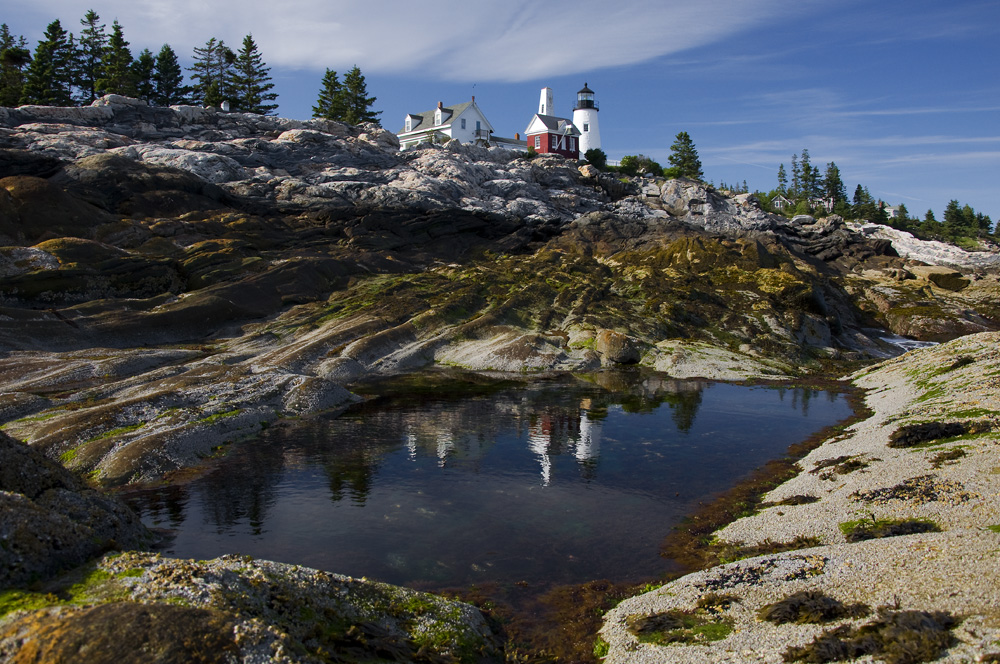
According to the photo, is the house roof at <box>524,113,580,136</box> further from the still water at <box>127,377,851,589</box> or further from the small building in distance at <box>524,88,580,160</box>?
the still water at <box>127,377,851,589</box>

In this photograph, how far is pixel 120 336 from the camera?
55.2 meters

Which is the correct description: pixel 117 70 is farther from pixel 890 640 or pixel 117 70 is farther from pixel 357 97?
pixel 890 640

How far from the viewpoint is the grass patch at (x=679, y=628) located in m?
15.8

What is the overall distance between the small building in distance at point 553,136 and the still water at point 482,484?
113m

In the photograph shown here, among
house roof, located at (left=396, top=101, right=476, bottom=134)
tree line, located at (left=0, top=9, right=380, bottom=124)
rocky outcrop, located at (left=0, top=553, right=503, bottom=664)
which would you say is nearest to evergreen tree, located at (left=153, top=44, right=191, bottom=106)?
tree line, located at (left=0, top=9, right=380, bottom=124)

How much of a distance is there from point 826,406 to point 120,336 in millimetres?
59768

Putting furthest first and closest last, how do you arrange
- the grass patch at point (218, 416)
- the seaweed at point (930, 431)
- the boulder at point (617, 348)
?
1. the boulder at point (617, 348)
2. the grass patch at point (218, 416)
3. the seaweed at point (930, 431)

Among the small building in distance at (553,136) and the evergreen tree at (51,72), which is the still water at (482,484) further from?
the small building in distance at (553,136)

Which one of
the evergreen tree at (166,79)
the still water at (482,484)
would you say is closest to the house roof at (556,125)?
the evergreen tree at (166,79)

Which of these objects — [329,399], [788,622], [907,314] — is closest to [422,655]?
[788,622]

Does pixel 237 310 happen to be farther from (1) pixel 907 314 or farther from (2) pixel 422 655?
(1) pixel 907 314

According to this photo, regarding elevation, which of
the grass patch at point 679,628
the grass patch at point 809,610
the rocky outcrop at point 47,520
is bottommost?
the grass patch at point 679,628

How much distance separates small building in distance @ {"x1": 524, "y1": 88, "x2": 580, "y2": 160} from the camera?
15125 cm

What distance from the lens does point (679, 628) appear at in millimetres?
16609
